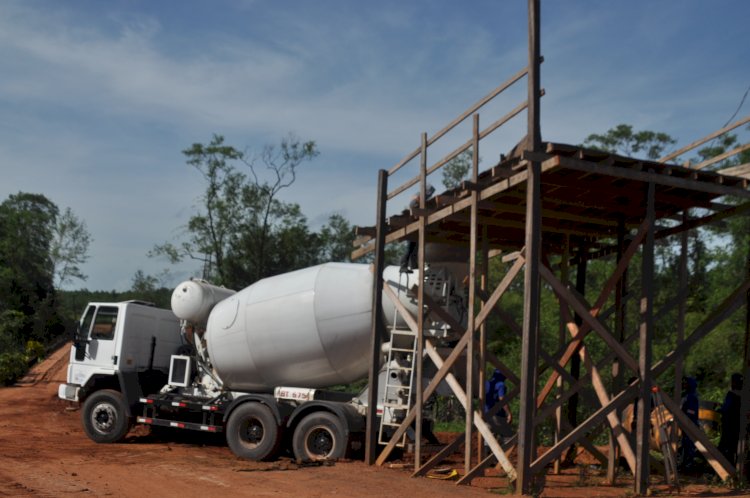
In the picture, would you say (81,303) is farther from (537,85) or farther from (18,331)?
(537,85)

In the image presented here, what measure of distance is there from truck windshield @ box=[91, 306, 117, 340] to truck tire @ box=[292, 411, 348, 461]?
4945mm

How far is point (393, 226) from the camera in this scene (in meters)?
14.3

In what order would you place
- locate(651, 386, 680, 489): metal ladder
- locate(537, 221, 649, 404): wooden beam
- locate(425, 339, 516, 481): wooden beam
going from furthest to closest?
locate(651, 386, 680, 489): metal ladder → locate(537, 221, 649, 404): wooden beam → locate(425, 339, 516, 481): wooden beam

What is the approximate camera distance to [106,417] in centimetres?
1697

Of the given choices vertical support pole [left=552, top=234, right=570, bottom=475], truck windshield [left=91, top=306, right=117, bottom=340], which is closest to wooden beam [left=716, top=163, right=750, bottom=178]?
vertical support pole [left=552, top=234, right=570, bottom=475]

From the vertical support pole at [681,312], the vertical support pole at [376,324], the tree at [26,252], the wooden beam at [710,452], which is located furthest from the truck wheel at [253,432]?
the tree at [26,252]

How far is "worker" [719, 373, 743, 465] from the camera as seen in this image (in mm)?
13094

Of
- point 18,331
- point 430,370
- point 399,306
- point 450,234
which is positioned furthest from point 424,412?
point 18,331

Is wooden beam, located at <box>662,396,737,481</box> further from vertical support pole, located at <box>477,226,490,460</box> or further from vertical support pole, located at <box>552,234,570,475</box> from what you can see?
vertical support pole, located at <box>477,226,490,460</box>

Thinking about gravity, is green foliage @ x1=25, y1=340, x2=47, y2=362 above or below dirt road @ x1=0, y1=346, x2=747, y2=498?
above

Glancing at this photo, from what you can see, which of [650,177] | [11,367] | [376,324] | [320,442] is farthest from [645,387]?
[11,367]

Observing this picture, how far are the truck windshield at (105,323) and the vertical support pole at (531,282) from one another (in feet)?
32.7

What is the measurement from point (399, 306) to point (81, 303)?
184ft

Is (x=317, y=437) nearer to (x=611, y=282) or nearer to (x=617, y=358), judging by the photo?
(x=617, y=358)
